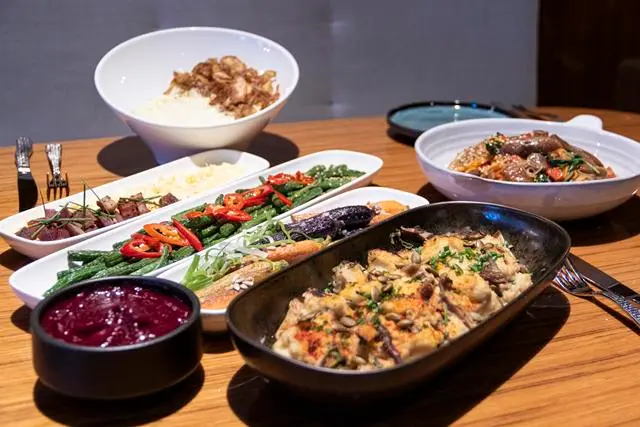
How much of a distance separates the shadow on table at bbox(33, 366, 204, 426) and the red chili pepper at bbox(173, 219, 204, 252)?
64 cm

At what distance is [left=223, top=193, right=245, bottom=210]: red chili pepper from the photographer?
2.53 m

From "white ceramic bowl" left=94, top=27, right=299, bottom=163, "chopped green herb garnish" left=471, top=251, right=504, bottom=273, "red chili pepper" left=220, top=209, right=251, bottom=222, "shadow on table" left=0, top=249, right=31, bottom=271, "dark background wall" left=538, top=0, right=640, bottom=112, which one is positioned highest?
"white ceramic bowl" left=94, top=27, right=299, bottom=163

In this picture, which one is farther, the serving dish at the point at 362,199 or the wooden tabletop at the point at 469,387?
the serving dish at the point at 362,199

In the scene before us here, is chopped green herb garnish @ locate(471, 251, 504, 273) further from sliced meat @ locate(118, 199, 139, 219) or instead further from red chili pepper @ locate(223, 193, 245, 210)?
sliced meat @ locate(118, 199, 139, 219)

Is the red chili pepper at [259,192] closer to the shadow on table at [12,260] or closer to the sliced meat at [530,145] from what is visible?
the shadow on table at [12,260]

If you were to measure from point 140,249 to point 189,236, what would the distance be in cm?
16

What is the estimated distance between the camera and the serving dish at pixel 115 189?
2260 mm

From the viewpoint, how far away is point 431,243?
2049 millimetres

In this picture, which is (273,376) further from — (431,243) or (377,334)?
(431,243)

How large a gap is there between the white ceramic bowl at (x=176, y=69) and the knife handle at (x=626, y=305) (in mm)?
1656

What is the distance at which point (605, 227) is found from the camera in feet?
8.61

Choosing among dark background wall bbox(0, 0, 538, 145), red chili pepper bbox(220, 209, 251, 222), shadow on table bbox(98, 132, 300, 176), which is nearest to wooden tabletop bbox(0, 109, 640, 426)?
red chili pepper bbox(220, 209, 251, 222)

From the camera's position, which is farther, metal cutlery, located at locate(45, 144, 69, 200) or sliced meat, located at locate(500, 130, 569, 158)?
metal cutlery, located at locate(45, 144, 69, 200)

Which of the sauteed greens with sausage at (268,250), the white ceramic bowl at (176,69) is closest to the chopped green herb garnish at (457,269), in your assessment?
the sauteed greens with sausage at (268,250)
